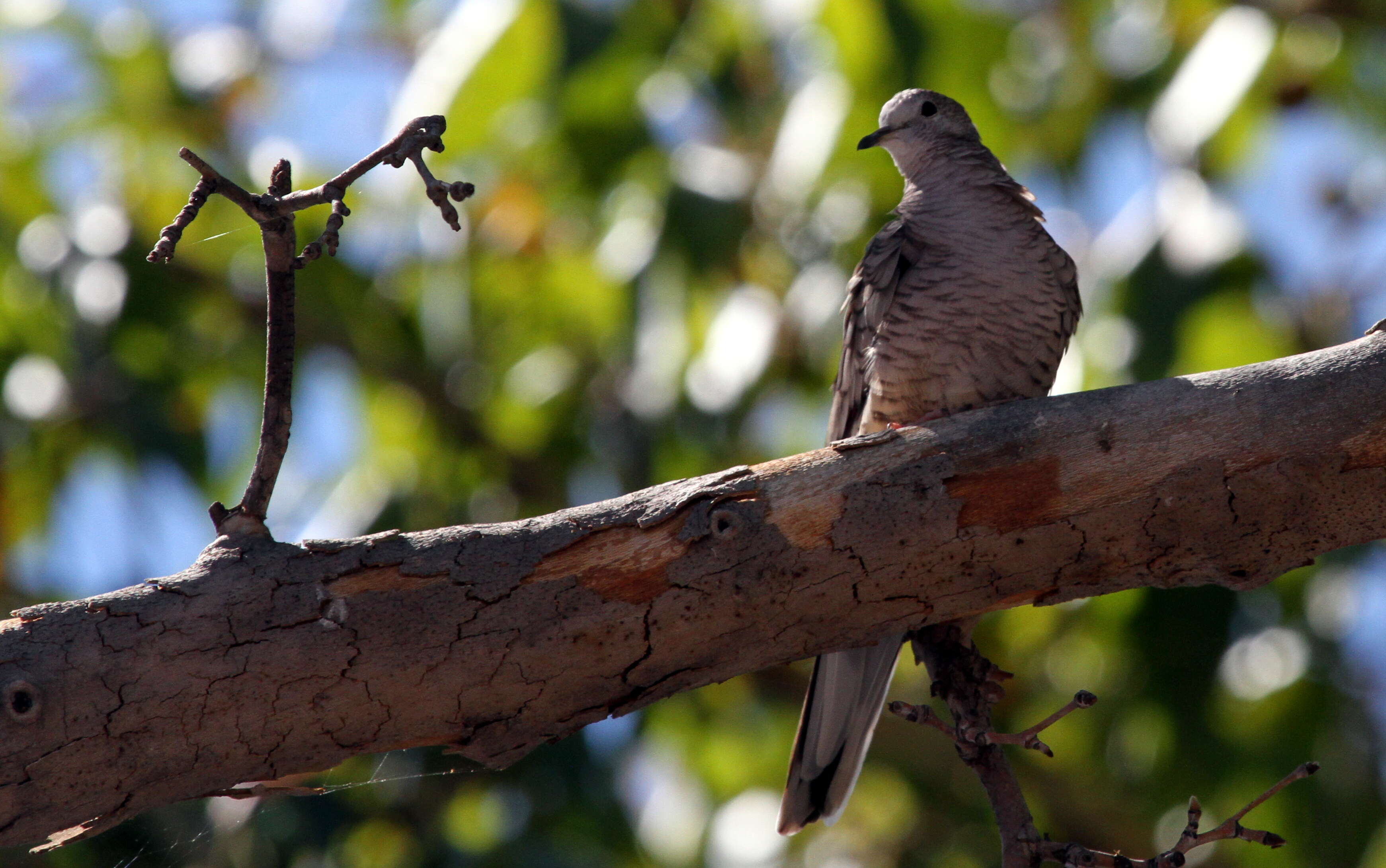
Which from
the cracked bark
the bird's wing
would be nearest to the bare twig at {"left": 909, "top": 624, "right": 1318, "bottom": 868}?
the cracked bark

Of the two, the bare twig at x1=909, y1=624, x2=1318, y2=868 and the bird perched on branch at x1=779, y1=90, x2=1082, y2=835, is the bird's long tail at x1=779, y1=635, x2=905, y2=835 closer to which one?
the bird perched on branch at x1=779, y1=90, x2=1082, y2=835

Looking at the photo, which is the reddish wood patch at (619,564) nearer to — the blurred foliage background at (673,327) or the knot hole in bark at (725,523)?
the knot hole in bark at (725,523)

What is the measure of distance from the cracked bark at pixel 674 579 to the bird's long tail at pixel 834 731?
0.79 meters

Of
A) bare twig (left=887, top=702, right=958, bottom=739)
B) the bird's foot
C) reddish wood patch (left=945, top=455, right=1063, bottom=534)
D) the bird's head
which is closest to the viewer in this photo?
bare twig (left=887, top=702, right=958, bottom=739)

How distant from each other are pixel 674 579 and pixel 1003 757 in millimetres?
873

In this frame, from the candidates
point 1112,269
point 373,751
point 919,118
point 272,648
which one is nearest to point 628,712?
point 373,751

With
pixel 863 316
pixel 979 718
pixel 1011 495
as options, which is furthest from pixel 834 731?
pixel 863 316

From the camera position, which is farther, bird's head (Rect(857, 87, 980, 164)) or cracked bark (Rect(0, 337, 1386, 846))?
bird's head (Rect(857, 87, 980, 164))

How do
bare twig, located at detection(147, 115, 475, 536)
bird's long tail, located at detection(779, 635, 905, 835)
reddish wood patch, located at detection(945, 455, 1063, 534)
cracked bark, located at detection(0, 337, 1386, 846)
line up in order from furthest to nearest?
bird's long tail, located at detection(779, 635, 905, 835)
reddish wood patch, located at detection(945, 455, 1063, 534)
cracked bark, located at detection(0, 337, 1386, 846)
bare twig, located at detection(147, 115, 475, 536)

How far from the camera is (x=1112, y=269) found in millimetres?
5777

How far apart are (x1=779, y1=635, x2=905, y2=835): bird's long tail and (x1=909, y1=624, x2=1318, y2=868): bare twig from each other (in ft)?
1.29

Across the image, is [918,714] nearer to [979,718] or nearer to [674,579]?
[979,718]

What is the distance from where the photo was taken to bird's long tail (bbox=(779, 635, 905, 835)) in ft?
11.4

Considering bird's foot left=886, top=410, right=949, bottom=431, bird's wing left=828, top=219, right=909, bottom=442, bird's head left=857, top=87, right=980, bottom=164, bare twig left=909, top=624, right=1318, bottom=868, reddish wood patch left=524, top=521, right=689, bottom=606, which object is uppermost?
bird's head left=857, top=87, right=980, bottom=164
